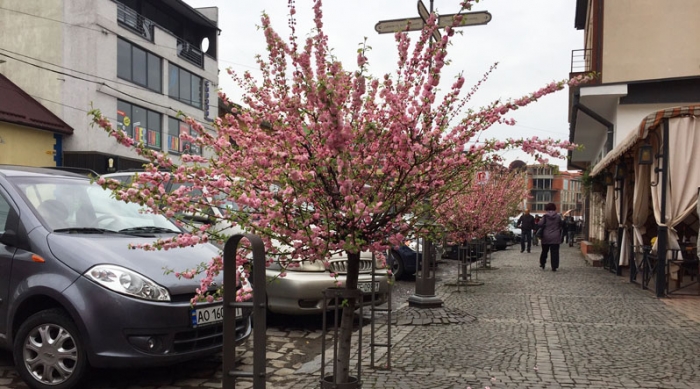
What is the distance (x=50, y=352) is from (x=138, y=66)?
3046 cm

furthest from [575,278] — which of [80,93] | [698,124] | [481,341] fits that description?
[80,93]

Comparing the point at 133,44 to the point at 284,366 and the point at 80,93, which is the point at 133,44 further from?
the point at 284,366

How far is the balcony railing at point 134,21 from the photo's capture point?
3092cm

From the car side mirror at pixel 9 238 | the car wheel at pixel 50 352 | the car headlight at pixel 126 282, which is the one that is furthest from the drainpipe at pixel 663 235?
the car side mirror at pixel 9 238

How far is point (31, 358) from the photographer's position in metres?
4.64

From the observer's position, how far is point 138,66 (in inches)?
1286

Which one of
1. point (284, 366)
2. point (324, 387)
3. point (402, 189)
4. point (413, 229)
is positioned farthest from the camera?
point (284, 366)

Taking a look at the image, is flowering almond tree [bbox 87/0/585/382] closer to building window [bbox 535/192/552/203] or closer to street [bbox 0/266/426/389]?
street [bbox 0/266/426/389]

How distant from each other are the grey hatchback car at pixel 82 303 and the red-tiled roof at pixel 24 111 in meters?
24.2

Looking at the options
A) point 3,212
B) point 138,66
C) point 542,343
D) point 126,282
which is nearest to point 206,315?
point 126,282

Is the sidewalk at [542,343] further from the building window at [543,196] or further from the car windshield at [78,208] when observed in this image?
the building window at [543,196]

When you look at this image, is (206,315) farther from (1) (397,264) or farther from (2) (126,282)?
(1) (397,264)

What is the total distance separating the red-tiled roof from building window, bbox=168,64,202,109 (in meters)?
7.55

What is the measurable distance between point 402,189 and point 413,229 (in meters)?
0.40
